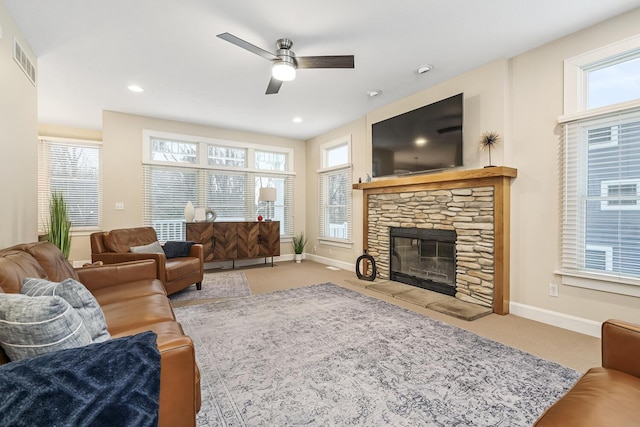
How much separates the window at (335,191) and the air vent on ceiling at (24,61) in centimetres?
425

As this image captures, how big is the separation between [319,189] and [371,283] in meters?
2.60

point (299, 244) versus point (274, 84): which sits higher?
point (274, 84)

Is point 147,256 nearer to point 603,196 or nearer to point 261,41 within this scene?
point 261,41

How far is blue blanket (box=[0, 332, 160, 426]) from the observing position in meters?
0.72

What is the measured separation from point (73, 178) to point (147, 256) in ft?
11.7

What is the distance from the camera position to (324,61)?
259 cm

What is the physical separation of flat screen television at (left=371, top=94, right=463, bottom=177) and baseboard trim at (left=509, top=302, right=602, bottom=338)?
1.72m

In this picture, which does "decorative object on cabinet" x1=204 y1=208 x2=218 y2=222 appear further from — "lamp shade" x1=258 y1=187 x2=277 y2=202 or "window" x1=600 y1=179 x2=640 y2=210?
"window" x1=600 y1=179 x2=640 y2=210

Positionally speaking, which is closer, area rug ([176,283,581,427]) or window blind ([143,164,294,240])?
area rug ([176,283,581,427])

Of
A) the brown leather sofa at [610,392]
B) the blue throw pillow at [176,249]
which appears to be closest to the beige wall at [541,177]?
the brown leather sofa at [610,392]

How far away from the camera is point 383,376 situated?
190cm

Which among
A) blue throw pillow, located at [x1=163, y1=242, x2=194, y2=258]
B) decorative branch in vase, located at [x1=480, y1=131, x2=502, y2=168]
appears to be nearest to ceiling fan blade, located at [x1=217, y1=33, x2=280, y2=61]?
decorative branch in vase, located at [x1=480, y1=131, x2=502, y2=168]

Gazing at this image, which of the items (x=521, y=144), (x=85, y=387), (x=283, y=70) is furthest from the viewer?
(x=521, y=144)

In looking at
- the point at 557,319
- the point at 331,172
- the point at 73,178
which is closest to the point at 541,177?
the point at 557,319
